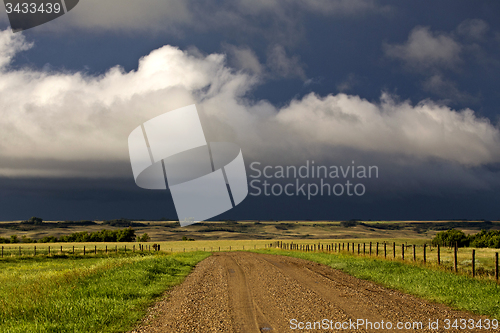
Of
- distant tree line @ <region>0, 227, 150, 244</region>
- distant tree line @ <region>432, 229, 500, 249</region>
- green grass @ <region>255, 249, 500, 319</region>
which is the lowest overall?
distant tree line @ <region>0, 227, 150, 244</region>

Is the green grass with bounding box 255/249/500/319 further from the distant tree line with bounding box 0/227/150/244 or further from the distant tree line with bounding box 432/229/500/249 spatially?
the distant tree line with bounding box 0/227/150/244

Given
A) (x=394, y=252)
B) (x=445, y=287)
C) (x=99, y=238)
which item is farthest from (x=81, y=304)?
(x=99, y=238)

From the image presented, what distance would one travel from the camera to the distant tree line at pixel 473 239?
6195 cm

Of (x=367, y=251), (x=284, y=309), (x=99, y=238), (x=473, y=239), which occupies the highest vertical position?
(x=284, y=309)

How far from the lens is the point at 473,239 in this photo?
69438 millimetres

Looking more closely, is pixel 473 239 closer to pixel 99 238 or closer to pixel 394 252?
pixel 394 252

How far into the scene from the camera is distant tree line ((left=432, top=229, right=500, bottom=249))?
203 ft

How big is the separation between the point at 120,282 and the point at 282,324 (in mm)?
7676

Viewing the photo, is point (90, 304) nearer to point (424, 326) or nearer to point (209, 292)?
point (209, 292)

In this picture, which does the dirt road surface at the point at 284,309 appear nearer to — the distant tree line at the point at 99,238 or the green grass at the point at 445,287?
the green grass at the point at 445,287

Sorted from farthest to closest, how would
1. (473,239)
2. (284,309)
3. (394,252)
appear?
(473,239) < (394,252) < (284,309)

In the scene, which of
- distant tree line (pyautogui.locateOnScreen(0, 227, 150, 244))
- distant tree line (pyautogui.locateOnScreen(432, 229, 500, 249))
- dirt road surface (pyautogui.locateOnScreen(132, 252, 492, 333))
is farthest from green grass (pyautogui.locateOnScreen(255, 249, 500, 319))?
distant tree line (pyautogui.locateOnScreen(0, 227, 150, 244))

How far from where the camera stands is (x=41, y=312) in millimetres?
8312

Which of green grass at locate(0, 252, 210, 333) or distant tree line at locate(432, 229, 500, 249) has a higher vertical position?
green grass at locate(0, 252, 210, 333)
